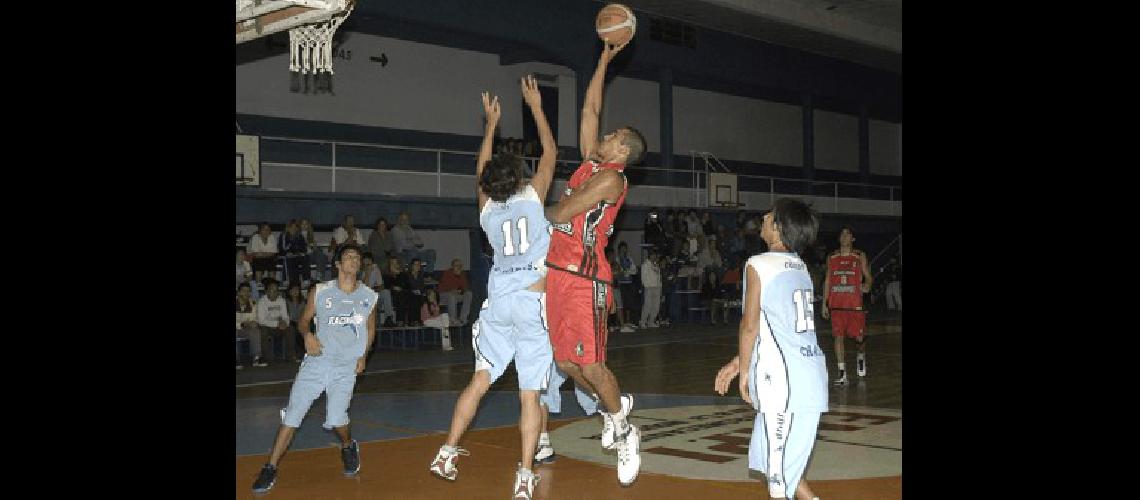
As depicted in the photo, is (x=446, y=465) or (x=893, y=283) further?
(x=893, y=283)

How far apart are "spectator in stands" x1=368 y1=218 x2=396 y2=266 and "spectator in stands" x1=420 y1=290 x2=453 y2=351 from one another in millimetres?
904

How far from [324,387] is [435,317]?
957 centimetres

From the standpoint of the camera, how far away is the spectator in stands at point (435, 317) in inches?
610

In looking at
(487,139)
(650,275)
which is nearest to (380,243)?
(650,275)

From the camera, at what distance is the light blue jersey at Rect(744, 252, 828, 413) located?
4.29 metres

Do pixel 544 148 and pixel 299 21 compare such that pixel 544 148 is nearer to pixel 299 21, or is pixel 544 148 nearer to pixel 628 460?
pixel 628 460

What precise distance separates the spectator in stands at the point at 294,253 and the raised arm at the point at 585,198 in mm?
10358

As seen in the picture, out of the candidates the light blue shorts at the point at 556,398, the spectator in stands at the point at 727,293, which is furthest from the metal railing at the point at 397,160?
the light blue shorts at the point at 556,398

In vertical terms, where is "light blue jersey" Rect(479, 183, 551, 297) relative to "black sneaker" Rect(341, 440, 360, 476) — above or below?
above

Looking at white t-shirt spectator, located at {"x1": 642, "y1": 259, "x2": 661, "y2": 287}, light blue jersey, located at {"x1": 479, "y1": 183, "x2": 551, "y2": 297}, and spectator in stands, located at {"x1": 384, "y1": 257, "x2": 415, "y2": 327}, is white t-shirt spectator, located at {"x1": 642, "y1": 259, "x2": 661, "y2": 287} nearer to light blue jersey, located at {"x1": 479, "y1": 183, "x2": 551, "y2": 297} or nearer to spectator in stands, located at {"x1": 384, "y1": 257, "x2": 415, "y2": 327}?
spectator in stands, located at {"x1": 384, "y1": 257, "x2": 415, "y2": 327}

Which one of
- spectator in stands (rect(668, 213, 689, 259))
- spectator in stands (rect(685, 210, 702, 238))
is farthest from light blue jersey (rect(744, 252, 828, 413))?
spectator in stands (rect(685, 210, 702, 238))

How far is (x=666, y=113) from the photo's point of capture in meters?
23.4
